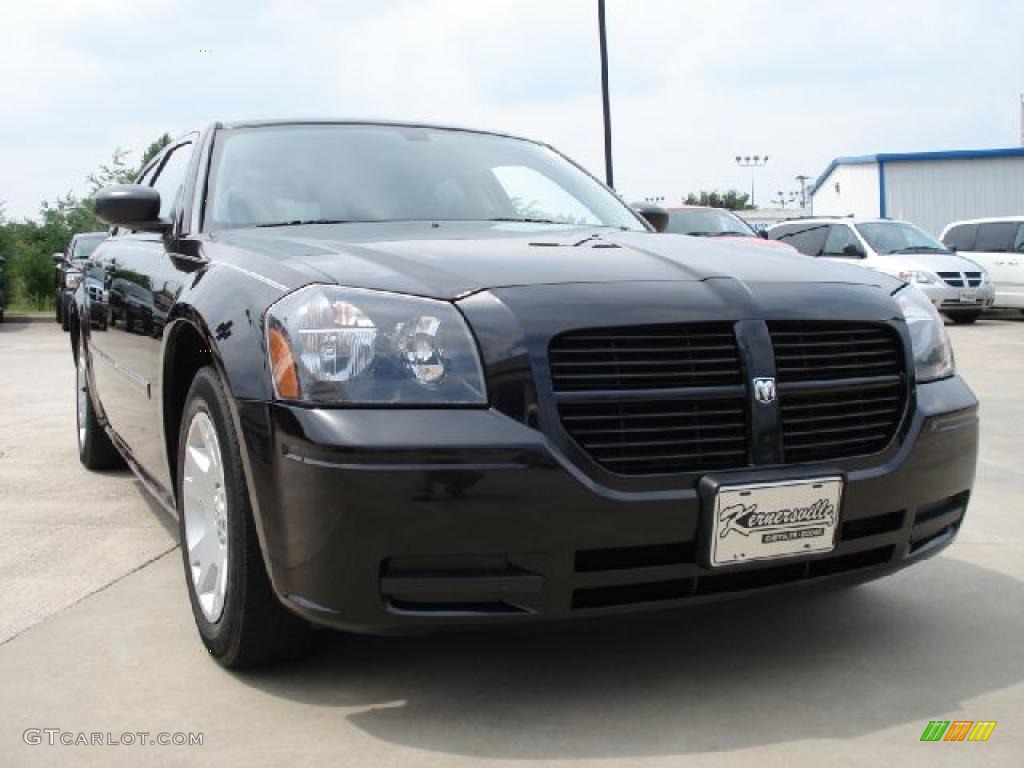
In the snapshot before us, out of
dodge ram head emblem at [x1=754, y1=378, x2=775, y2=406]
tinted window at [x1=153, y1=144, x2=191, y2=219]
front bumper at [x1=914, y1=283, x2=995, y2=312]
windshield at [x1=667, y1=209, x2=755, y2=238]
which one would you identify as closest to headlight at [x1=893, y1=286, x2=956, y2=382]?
dodge ram head emblem at [x1=754, y1=378, x2=775, y2=406]

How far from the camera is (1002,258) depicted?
1725 cm

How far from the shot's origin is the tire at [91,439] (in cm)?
Answer: 561

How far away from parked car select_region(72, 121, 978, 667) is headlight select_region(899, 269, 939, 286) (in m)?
13.5

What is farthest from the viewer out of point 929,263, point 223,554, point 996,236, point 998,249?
point 996,236

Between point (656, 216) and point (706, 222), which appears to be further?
point (706, 222)

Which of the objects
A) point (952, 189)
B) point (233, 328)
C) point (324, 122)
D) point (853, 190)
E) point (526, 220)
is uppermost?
point (853, 190)

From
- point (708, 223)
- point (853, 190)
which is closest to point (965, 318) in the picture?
point (708, 223)

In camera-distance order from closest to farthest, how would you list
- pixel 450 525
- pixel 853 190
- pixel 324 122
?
pixel 450 525
pixel 324 122
pixel 853 190

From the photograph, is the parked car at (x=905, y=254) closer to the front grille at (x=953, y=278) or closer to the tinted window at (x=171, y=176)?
the front grille at (x=953, y=278)

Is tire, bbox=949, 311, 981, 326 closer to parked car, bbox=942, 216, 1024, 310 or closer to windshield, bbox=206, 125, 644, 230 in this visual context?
parked car, bbox=942, 216, 1024, 310

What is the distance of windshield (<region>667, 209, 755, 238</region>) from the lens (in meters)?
14.7

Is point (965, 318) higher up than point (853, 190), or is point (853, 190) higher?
point (853, 190)

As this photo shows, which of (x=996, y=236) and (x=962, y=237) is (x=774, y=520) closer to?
(x=996, y=236)

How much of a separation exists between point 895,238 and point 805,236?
1.26m
